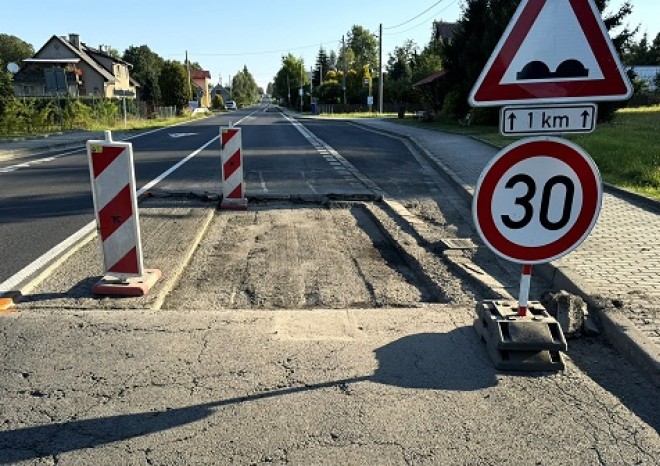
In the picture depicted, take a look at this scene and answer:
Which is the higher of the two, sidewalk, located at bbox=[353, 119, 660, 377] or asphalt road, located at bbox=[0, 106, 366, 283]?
asphalt road, located at bbox=[0, 106, 366, 283]

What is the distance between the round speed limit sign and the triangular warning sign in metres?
0.30

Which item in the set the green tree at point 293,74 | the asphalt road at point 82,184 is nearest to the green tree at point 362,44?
the green tree at point 293,74

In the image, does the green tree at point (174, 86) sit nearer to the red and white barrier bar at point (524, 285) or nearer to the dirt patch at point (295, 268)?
the dirt patch at point (295, 268)

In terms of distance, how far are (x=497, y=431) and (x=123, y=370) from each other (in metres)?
2.18

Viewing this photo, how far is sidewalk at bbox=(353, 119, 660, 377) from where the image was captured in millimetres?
3593

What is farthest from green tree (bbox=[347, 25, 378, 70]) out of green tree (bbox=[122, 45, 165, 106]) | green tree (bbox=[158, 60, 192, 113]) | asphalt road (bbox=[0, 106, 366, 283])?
asphalt road (bbox=[0, 106, 366, 283])

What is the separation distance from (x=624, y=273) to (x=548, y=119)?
2491 millimetres

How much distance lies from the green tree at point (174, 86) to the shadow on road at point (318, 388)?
2475 inches

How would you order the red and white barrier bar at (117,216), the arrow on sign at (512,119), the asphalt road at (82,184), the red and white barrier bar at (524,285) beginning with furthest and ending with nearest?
the asphalt road at (82,184) → the red and white barrier bar at (117,216) → the red and white barrier bar at (524,285) → the arrow on sign at (512,119)

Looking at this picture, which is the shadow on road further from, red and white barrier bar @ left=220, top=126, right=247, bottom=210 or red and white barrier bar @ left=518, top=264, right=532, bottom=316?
red and white barrier bar @ left=220, top=126, right=247, bottom=210

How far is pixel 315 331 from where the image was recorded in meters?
3.76

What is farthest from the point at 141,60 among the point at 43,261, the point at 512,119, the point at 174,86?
the point at 512,119

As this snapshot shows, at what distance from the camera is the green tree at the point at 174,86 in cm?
6122

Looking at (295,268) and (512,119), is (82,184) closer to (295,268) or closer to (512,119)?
(295,268)
